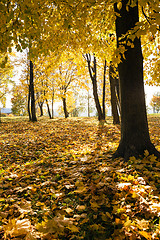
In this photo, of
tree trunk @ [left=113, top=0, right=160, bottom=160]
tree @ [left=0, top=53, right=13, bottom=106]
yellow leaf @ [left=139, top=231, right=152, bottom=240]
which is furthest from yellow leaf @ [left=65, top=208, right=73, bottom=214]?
tree @ [left=0, top=53, right=13, bottom=106]

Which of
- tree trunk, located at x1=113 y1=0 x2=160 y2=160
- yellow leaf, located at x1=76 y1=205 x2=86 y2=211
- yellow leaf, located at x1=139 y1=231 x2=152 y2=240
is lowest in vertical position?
yellow leaf, located at x1=76 y1=205 x2=86 y2=211

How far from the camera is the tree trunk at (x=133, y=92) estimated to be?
12.2 feet

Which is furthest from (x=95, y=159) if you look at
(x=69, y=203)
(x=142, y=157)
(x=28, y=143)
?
(x=28, y=143)

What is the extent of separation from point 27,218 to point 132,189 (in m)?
1.68

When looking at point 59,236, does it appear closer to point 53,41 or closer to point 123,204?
point 123,204

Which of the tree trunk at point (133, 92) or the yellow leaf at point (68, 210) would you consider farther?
the tree trunk at point (133, 92)

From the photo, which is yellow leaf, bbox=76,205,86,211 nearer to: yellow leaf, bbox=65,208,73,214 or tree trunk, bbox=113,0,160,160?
yellow leaf, bbox=65,208,73,214

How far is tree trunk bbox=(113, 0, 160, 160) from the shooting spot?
3718 mm

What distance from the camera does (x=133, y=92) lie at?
3746mm

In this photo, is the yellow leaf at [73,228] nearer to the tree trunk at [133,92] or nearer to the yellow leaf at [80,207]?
the yellow leaf at [80,207]

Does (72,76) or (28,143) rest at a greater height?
(72,76)

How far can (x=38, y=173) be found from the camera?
12.4 ft

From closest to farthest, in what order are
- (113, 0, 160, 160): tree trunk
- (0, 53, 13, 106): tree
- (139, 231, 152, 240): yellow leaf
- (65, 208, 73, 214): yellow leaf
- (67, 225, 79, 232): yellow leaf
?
(139, 231, 152, 240): yellow leaf, (67, 225, 79, 232): yellow leaf, (65, 208, 73, 214): yellow leaf, (113, 0, 160, 160): tree trunk, (0, 53, 13, 106): tree

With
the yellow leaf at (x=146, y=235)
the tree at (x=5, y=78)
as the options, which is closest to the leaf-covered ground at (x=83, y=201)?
the yellow leaf at (x=146, y=235)
